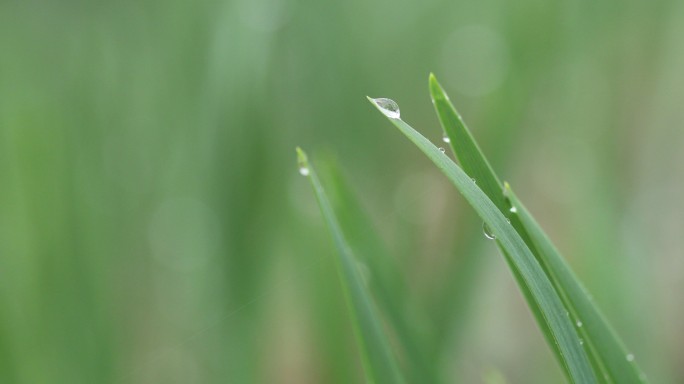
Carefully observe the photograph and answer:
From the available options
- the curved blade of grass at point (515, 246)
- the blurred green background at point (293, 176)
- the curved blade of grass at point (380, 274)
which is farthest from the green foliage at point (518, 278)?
the blurred green background at point (293, 176)

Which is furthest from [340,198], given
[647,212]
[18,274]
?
[647,212]

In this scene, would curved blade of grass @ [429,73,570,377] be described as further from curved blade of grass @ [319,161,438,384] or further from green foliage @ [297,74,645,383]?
curved blade of grass @ [319,161,438,384]

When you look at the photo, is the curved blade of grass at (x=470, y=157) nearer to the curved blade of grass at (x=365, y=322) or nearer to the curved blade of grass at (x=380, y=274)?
the curved blade of grass at (x=365, y=322)

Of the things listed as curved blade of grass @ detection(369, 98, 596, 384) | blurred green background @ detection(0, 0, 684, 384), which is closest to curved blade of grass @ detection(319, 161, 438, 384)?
blurred green background @ detection(0, 0, 684, 384)

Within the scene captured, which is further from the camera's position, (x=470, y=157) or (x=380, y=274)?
(x=380, y=274)

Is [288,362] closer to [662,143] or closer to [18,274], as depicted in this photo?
[18,274]

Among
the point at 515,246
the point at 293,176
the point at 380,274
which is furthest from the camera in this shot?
the point at 293,176

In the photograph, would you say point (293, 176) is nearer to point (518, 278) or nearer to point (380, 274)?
point (380, 274)

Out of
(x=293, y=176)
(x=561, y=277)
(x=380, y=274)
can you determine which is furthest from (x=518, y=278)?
(x=293, y=176)

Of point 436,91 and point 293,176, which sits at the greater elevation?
point 293,176
